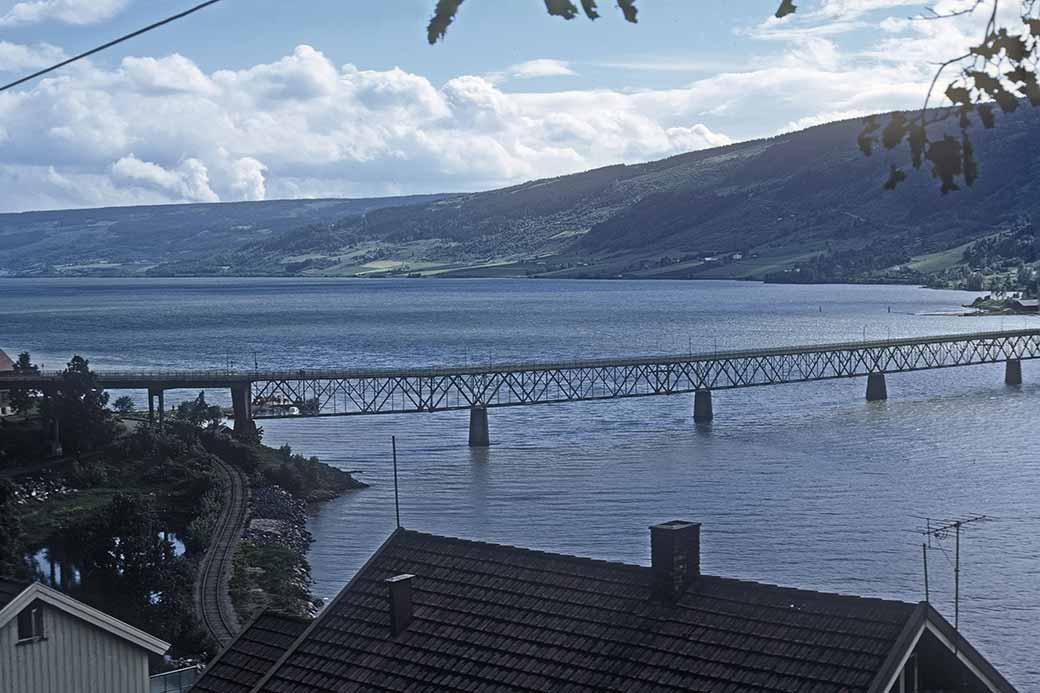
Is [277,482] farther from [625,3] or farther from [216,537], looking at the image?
[625,3]

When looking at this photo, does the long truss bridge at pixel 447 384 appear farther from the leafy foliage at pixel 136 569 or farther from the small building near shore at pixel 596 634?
the small building near shore at pixel 596 634

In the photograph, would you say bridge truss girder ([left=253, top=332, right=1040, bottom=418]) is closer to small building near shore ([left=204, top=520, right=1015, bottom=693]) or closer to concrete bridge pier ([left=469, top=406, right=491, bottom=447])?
concrete bridge pier ([left=469, top=406, right=491, bottom=447])

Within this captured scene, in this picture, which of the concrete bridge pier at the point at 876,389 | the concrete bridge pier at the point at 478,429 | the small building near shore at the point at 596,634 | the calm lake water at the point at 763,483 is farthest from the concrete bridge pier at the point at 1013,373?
the small building near shore at the point at 596,634

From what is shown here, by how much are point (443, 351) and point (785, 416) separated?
59.2 m

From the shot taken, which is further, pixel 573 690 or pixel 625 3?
pixel 573 690

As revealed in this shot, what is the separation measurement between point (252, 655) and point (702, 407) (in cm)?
7643

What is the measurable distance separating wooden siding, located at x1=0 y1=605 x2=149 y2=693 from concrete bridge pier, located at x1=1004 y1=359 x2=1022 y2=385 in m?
109

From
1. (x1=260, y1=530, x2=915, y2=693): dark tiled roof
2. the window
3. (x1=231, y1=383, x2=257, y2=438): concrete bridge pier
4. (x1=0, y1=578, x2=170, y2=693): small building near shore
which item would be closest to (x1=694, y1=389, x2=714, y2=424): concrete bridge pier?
(x1=231, y1=383, x2=257, y2=438): concrete bridge pier

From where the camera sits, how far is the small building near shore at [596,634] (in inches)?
689

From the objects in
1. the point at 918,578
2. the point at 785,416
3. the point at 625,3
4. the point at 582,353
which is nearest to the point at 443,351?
the point at 582,353

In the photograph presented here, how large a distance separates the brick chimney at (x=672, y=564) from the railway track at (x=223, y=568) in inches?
938

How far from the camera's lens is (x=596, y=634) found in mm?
19375

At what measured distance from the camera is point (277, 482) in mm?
70812

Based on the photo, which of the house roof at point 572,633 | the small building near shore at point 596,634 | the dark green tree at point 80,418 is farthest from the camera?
the dark green tree at point 80,418
